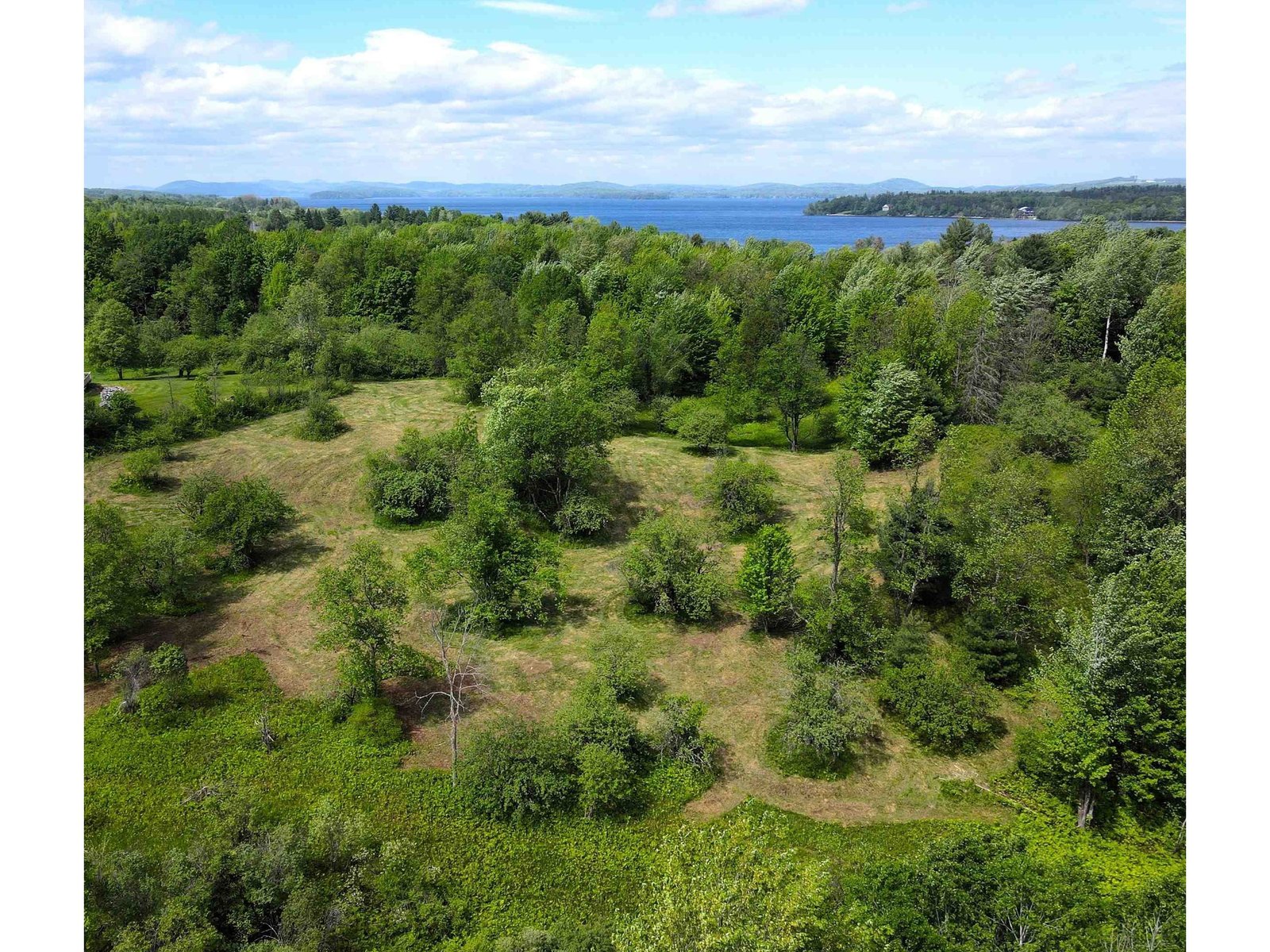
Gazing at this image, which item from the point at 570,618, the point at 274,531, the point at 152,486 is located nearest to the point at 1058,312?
the point at 570,618

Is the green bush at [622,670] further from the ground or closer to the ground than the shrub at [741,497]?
closer to the ground


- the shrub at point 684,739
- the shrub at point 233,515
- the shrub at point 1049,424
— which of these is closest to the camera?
the shrub at point 684,739

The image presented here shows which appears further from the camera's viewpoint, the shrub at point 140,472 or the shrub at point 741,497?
the shrub at point 741,497

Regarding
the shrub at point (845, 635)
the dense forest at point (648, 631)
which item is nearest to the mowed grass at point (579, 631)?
the dense forest at point (648, 631)

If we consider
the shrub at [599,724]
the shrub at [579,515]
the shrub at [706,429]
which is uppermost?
the shrub at [706,429]

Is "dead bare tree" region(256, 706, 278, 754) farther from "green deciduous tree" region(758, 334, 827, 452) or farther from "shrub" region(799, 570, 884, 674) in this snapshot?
"green deciduous tree" region(758, 334, 827, 452)

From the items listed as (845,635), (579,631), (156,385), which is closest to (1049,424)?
(845,635)

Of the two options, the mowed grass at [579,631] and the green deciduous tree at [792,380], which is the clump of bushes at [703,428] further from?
the green deciduous tree at [792,380]
